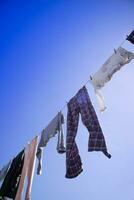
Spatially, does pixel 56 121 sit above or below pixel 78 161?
above

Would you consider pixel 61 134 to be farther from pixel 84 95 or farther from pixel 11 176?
pixel 11 176

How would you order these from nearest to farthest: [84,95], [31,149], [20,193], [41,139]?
[20,193], [84,95], [31,149], [41,139]

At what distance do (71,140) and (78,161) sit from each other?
40cm

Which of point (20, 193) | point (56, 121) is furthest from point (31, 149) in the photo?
point (20, 193)

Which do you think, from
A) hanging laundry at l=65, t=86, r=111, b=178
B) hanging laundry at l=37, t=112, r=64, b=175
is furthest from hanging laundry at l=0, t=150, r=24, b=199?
hanging laundry at l=65, t=86, r=111, b=178

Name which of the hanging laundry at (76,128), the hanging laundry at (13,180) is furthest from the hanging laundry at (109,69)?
the hanging laundry at (13,180)

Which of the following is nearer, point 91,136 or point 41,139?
point 91,136

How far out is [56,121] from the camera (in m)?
4.91

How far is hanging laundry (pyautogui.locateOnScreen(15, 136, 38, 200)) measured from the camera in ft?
12.1

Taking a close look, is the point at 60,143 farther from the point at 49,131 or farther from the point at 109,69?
the point at 109,69

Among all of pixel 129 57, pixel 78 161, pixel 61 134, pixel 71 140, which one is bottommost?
pixel 78 161

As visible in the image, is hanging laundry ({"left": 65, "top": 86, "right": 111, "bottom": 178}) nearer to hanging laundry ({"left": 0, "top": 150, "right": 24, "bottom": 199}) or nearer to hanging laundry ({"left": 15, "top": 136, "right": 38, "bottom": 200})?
hanging laundry ({"left": 15, "top": 136, "right": 38, "bottom": 200})

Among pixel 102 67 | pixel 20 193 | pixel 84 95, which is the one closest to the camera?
pixel 20 193

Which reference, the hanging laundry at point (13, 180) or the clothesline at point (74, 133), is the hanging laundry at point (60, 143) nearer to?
the clothesline at point (74, 133)
